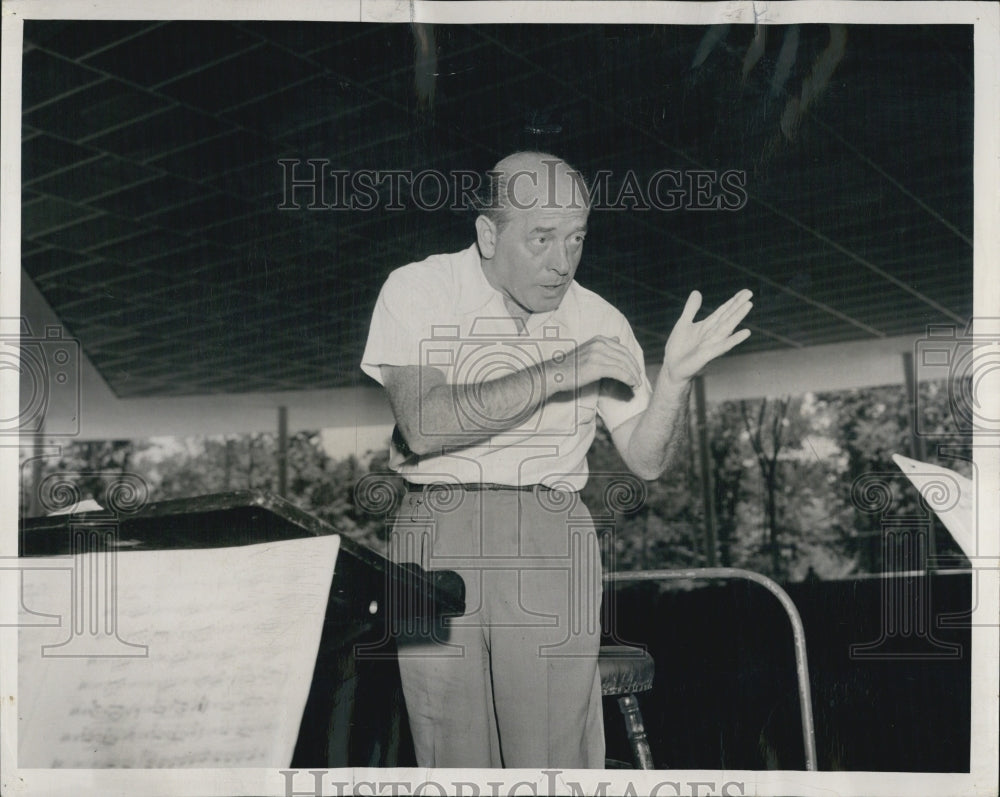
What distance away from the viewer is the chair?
7.44ft

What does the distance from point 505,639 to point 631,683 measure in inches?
12.0

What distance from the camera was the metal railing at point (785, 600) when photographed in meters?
2.36

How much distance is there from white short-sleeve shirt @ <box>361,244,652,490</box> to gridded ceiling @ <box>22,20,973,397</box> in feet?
0.18

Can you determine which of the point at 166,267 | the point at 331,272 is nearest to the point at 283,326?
the point at 331,272

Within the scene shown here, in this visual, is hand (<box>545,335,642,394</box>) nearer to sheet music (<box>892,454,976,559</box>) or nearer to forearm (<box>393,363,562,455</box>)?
forearm (<box>393,363,562,455</box>)

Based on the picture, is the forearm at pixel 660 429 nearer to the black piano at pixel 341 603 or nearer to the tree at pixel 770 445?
the tree at pixel 770 445

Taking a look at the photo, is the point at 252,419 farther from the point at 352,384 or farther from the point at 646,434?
the point at 646,434

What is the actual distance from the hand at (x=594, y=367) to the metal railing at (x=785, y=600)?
44cm

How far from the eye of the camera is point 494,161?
2.57 m

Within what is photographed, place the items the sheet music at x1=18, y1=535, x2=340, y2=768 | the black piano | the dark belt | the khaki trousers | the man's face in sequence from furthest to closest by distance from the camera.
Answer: the man's face → the dark belt → the khaki trousers → the sheet music at x1=18, y1=535, x2=340, y2=768 → the black piano

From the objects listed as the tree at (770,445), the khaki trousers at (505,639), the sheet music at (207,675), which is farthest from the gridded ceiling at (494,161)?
the sheet music at (207,675)

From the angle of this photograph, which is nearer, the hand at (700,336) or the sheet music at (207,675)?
the sheet music at (207,675)

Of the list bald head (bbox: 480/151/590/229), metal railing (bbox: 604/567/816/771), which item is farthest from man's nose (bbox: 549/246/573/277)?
metal railing (bbox: 604/567/816/771)

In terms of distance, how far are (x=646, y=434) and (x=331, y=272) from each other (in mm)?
840
